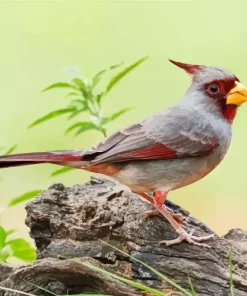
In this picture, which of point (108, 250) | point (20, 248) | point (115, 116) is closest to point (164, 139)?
point (115, 116)

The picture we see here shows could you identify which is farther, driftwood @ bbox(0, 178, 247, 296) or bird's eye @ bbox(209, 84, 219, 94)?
bird's eye @ bbox(209, 84, 219, 94)

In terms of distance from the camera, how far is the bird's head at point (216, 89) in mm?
1847

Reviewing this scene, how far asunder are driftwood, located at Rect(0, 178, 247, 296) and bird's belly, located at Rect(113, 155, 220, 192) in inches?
2.7

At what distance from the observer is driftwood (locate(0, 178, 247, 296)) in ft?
5.40

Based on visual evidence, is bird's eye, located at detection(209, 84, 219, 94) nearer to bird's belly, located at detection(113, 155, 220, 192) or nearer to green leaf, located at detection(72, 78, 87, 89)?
bird's belly, located at detection(113, 155, 220, 192)

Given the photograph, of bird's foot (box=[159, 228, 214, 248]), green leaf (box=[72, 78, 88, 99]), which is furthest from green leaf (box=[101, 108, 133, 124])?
bird's foot (box=[159, 228, 214, 248])

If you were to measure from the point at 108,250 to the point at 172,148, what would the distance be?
0.92 feet

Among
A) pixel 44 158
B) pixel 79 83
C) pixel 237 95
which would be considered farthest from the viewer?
pixel 79 83

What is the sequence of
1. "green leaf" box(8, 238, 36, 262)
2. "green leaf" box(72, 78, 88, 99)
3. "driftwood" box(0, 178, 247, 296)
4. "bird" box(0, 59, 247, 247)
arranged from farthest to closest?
"green leaf" box(72, 78, 88, 99) → "green leaf" box(8, 238, 36, 262) → "bird" box(0, 59, 247, 247) → "driftwood" box(0, 178, 247, 296)

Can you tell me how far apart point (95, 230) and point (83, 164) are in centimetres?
15

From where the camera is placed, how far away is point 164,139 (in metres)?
1.79

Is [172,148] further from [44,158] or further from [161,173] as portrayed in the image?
[44,158]

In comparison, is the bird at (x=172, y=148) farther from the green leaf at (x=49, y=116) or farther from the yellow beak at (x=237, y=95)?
the green leaf at (x=49, y=116)

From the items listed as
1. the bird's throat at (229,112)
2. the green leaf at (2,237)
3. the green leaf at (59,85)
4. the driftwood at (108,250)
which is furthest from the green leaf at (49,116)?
the bird's throat at (229,112)
